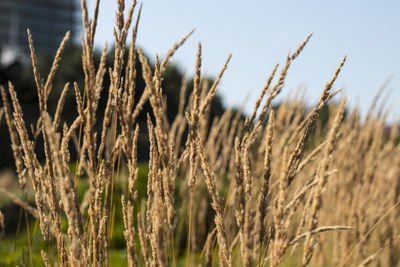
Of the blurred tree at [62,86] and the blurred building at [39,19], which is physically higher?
the blurred building at [39,19]

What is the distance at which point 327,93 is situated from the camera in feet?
3.76

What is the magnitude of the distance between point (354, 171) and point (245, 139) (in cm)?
184

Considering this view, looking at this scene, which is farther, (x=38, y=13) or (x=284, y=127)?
(x=38, y=13)

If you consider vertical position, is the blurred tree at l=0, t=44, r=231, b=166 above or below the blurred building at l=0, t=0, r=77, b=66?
below

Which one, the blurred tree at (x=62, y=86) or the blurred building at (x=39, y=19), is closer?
the blurred tree at (x=62, y=86)

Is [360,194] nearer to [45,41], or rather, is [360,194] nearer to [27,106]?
[27,106]

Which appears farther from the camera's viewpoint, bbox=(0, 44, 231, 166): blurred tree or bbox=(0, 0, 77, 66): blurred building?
bbox=(0, 0, 77, 66): blurred building

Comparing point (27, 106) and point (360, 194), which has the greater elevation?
point (27, 106)

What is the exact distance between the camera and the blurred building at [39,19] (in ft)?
299

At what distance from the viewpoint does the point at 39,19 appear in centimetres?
9662

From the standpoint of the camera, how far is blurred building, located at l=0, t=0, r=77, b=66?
91.2m

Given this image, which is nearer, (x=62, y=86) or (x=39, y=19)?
(x=62, y=86)

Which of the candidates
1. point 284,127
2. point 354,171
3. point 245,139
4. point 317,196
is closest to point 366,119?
→ point 354,171

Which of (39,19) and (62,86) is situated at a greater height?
(39,19)
